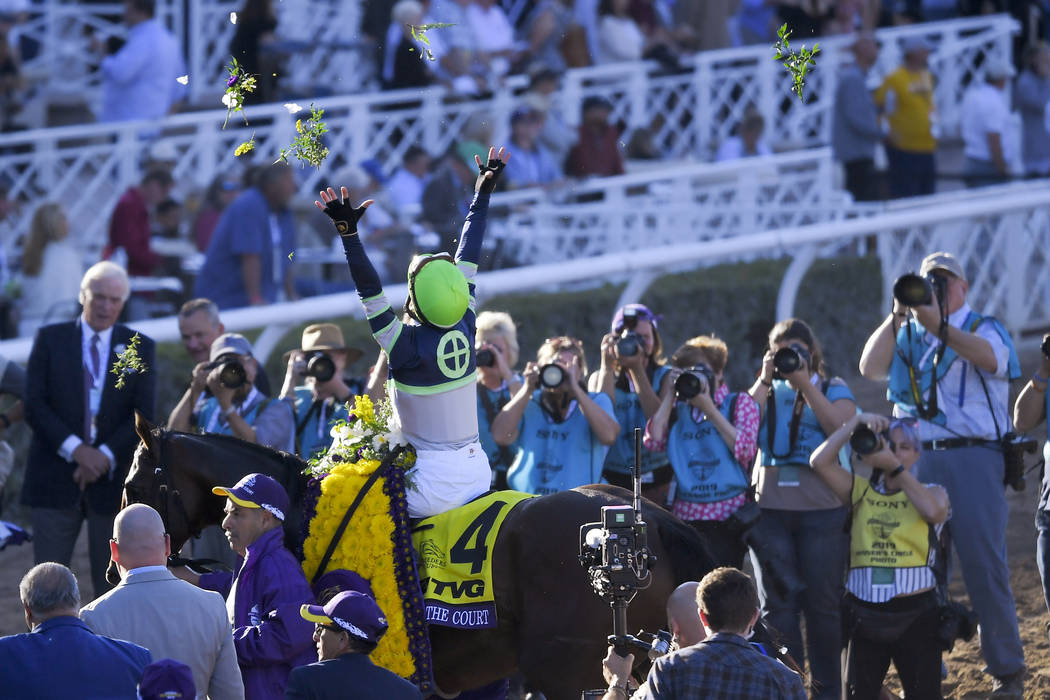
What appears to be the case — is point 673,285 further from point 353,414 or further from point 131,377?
point 353,414

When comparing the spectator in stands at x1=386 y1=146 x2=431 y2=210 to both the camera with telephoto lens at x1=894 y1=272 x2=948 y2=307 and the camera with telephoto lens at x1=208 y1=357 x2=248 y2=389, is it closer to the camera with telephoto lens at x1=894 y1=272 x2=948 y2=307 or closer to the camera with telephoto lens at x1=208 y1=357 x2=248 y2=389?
the camera with telephoto lens at x1=208 y1=357 x2=248 y2=389

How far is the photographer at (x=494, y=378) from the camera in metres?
7.10

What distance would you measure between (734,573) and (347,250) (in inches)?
69.9

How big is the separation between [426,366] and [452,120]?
860cm

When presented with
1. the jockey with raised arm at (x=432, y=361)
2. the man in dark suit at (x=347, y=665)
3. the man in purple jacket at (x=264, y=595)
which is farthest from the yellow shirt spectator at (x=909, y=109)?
the man in dark suit at (x=347, y=665)

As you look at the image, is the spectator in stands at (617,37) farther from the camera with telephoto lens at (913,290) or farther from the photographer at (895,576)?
the photographer at (895,576)

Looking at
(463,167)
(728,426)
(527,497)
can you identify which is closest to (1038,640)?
(728,426)

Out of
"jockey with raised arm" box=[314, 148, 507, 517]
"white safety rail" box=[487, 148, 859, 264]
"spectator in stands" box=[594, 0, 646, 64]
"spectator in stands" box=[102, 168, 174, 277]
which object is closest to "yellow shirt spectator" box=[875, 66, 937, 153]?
"white safety rail" box=[487, 148, 859, 264]

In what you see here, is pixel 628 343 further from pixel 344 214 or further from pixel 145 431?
pixel 145 431

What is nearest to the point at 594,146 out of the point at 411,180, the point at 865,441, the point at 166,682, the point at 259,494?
the point at 411,180

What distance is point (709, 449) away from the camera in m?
6.74

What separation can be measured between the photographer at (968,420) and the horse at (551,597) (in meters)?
1.77

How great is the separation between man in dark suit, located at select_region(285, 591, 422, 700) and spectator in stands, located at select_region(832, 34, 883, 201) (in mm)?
10394

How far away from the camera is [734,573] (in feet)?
14.0
